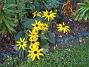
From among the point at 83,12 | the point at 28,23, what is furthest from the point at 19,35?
the point at 83,12

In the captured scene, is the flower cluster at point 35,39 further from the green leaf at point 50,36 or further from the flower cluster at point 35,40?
the green leaf at point 50,36

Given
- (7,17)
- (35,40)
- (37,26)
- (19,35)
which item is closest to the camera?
(7,17)

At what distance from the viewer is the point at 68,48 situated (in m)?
4.52

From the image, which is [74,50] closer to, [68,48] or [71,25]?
[68,48]

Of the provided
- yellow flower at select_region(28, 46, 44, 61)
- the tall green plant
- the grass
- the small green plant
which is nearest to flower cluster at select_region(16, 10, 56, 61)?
yellow flower at select_region(28, 46, 44, 61)

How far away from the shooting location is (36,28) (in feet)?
14.1

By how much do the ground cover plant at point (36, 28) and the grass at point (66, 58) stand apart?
0.02m

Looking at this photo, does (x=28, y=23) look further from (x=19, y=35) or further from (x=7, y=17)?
(x=7, y=17)

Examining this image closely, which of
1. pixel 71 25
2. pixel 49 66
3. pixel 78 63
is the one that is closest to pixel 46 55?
pixel 49 66

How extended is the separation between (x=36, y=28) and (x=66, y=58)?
65 cm

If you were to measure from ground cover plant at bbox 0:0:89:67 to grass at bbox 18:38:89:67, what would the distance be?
2 centimetres

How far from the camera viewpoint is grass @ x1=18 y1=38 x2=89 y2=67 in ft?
13.8

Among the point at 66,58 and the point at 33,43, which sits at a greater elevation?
the point at 33,43

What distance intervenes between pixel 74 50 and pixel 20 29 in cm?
93
